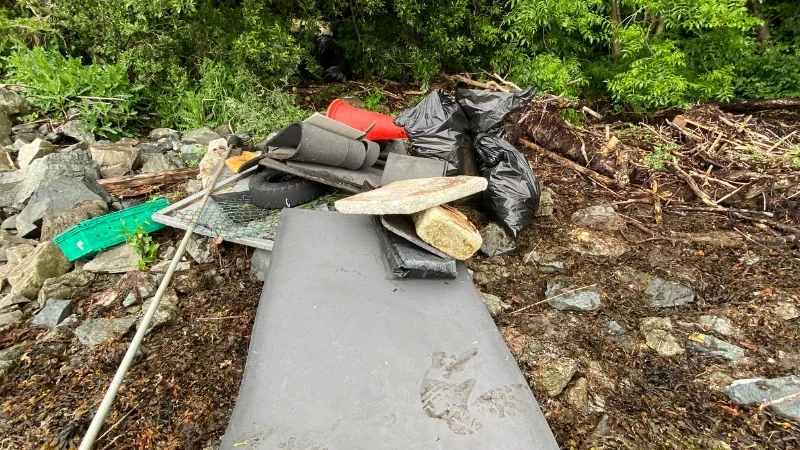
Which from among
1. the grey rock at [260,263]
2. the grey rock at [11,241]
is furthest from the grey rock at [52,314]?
the grey rock at [260,263]

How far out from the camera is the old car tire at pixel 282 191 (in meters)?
3.04

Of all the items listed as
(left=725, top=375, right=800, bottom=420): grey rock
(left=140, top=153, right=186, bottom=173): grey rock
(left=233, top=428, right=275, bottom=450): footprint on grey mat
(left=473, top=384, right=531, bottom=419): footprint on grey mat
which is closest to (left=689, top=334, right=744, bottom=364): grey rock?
(left=725, top=375, right=800, bottom=420): grey rock

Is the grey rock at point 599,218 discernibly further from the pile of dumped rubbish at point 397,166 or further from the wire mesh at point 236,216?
the wire mesh at point 236,216

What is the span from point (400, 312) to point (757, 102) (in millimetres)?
5721

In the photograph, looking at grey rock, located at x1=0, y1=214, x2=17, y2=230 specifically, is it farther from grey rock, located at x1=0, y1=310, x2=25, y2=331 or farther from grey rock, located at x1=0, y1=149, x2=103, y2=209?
grey rock, located at x1=0, y1=310, x2=25, y2=331

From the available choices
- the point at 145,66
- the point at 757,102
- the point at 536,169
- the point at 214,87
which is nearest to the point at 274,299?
the point at 536,169

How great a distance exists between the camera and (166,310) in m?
2.48

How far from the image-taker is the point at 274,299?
76.6 inches

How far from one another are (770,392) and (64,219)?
4354 millimetres

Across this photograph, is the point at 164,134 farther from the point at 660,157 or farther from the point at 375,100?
the point at 660,157

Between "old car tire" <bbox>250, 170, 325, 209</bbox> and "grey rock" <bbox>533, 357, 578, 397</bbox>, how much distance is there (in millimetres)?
1906

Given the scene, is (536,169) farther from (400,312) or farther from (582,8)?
(400,312)

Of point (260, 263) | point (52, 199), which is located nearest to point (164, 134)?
point (52, 199)

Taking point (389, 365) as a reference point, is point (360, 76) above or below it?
below
